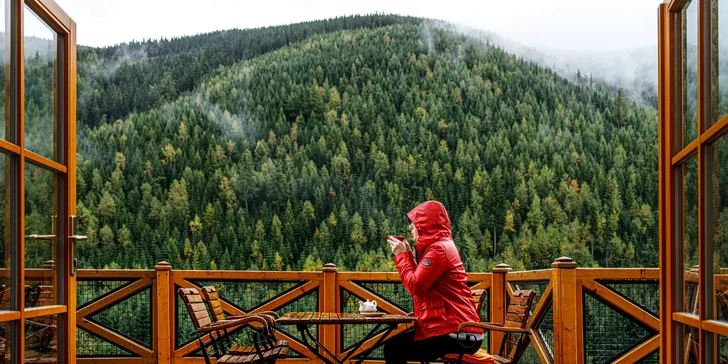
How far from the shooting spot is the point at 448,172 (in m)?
33.5

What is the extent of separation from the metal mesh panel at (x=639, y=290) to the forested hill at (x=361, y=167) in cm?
2474

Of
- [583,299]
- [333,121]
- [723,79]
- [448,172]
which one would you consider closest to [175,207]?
[333,121]

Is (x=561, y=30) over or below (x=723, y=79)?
over

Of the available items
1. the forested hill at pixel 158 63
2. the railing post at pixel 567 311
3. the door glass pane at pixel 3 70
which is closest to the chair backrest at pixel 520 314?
the railing post at pixel 567 311

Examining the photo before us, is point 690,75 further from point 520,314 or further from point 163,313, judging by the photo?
point 163,313

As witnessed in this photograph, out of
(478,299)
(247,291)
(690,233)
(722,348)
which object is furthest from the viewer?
(247,291)

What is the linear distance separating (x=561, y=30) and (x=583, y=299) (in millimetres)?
38087

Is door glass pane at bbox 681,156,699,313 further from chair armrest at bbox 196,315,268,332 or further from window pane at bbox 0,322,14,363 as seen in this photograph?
chair armrest at bbox 196,315,268,332

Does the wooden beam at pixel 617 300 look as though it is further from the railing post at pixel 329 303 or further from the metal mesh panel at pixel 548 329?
the railing post at pixel 329 303

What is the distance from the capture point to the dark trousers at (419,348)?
371cm

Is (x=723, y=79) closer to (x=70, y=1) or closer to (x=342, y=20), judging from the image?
(x=70, y=1)

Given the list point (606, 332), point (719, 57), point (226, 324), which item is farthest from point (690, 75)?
point (606, 332)

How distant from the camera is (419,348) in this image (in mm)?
3781

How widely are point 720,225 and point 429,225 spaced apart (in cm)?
224
